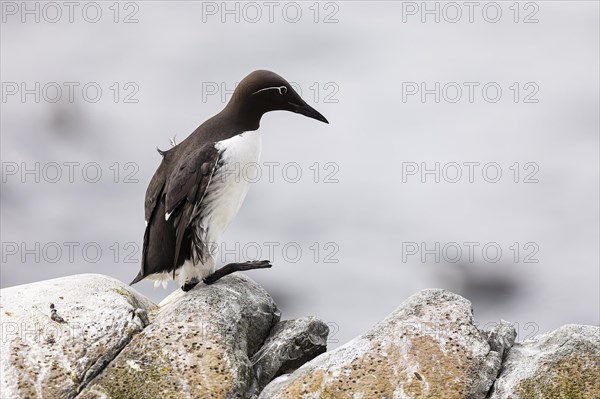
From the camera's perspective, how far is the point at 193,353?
8367 mm

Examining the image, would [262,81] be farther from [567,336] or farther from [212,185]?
[567,336]

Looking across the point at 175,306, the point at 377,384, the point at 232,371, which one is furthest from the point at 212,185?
the point at 377,384

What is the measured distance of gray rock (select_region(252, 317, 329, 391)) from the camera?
344 inches

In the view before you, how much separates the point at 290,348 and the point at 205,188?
67.2 inches

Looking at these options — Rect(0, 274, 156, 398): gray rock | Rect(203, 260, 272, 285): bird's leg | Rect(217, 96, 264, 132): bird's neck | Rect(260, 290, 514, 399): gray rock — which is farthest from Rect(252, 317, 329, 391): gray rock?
Rect(217, 96, 264, 132): bird's neck

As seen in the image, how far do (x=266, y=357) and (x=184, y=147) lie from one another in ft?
7.51

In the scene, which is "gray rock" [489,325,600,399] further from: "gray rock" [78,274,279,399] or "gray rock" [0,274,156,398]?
"gray rock" [0,274,156,398]

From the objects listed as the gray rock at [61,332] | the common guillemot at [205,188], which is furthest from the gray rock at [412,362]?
the common guillemot at [205,188]

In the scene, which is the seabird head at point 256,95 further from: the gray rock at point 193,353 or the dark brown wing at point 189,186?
the gray rock at point 193,353

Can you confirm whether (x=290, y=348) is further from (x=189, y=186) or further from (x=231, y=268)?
(x=189, y=186)

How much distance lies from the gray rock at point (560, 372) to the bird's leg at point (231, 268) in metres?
2.68

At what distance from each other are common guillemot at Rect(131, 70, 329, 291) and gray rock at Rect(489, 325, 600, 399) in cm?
282

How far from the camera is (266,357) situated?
346 inches

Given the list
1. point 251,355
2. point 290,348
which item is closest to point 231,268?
point 251,355
